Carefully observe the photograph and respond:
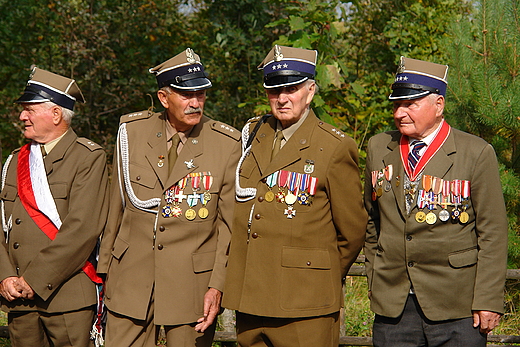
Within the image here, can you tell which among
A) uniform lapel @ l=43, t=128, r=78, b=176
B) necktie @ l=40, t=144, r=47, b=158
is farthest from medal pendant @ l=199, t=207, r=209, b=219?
necktie @ l=40, t=144, r=47, b=158

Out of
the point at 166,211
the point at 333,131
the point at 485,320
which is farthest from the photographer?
the point at 166,211

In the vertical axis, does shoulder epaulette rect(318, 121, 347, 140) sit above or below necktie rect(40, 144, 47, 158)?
above

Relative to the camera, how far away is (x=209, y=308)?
155 inches

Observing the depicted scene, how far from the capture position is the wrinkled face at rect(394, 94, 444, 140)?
3768 mm

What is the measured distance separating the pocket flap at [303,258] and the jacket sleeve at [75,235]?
4.12 feet

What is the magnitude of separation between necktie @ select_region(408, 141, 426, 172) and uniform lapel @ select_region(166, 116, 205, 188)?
125 centimetres

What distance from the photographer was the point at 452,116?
222 inches

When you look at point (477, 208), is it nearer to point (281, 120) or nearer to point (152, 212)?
point (281, 120)

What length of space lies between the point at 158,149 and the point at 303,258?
115 cm

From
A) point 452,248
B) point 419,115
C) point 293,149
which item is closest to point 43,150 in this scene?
point 293,149

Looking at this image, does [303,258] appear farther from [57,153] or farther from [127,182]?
[57,153]

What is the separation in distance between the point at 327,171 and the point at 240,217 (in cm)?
58

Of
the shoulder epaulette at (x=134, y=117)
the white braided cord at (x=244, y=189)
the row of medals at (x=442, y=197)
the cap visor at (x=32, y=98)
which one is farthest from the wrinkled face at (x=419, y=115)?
the cap visor at (x=32, y=98)

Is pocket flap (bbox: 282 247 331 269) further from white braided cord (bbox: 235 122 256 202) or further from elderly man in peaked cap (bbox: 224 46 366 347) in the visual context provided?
white braided cord (bbox: 235 122 256 202)
